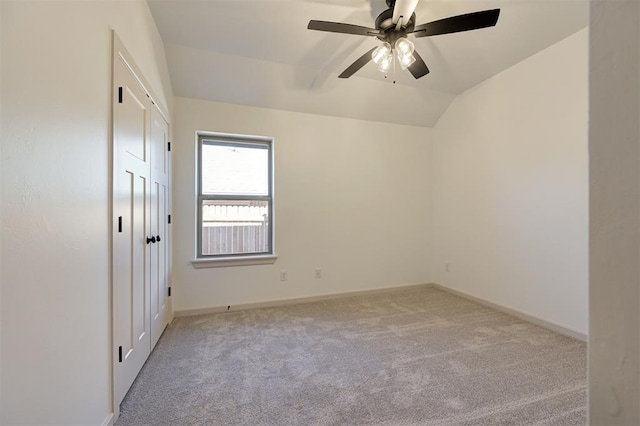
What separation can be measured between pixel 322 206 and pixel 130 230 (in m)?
2.15

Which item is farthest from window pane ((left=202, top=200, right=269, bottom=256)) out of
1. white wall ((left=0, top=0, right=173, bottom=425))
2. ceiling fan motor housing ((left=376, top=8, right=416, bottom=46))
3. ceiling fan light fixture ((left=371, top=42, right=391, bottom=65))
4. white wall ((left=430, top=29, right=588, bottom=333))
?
white wall ((left=430, top=29, right=588, bottom=333))

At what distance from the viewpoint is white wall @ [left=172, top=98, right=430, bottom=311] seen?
9.67 ft

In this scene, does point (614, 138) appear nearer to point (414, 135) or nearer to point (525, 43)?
point (525, 43)

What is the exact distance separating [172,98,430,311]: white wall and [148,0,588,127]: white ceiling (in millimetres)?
251

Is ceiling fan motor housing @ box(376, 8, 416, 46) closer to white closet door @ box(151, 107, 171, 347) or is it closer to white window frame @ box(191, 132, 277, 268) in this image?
white window frame @ box(191, 132, 277, 268)

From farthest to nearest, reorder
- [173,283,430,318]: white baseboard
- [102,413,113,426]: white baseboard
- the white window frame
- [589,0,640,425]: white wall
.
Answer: the white window frame, [173,283,430,318]: white baseboard, [102,413,113,426]: white baseboard, [589,0,640,425]: white wall

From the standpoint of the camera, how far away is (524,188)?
9.21 feet

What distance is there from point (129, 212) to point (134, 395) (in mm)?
1108

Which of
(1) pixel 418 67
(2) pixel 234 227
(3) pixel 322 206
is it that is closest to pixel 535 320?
(3) pixel 322 206

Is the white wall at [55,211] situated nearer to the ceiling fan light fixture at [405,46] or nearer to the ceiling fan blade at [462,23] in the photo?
the ceiling fan light fixture at [405,46]

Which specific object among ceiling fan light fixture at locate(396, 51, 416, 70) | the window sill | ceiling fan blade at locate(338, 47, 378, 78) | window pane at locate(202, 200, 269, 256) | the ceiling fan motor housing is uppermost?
the ceiling fan motor housing

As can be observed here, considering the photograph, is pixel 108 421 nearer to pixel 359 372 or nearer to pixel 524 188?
pixel 359 372

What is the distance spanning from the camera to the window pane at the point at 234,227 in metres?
3.17

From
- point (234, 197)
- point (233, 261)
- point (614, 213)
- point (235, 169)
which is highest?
point (235, 169)
